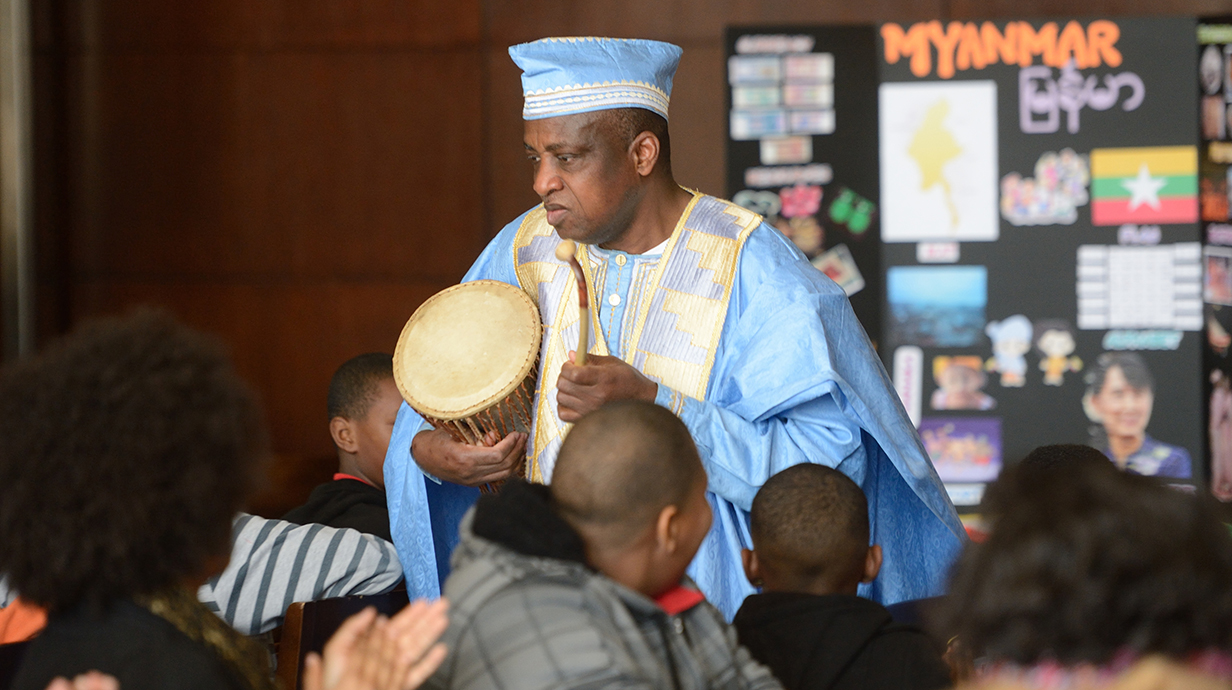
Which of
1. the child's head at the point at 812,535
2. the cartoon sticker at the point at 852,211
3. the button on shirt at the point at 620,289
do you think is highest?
the cartoon sticker at the point at 852,211

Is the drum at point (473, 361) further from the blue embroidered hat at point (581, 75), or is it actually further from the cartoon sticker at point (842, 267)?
the cartoon sticker at point (842, 267)

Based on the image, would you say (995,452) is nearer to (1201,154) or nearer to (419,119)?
(1201,154)

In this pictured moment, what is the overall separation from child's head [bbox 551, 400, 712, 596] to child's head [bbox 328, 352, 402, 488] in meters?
1.65

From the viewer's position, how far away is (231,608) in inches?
92.0

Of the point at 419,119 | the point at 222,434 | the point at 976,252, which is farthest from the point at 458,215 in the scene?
the point at 222,434

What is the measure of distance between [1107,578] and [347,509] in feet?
6.87

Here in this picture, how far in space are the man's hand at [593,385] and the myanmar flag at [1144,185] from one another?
3041 millimetres

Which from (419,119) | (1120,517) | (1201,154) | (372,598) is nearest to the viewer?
(1120,517)

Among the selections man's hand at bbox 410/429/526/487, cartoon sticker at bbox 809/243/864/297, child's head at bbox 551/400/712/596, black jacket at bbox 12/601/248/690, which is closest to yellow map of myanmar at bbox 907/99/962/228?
cartoon sticker at bbox 809/243/864/297

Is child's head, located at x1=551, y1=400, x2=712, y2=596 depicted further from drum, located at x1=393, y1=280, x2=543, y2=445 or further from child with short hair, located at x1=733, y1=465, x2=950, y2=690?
drum, located at x1=393, y1=280, x2=543, y2=445

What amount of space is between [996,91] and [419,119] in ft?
8.18

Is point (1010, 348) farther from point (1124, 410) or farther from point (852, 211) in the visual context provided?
point (852, 211)

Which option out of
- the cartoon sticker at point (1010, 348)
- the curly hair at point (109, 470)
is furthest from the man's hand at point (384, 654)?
the cartoon sticker at point (1010, 348)

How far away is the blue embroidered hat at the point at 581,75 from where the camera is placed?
7.90ft
